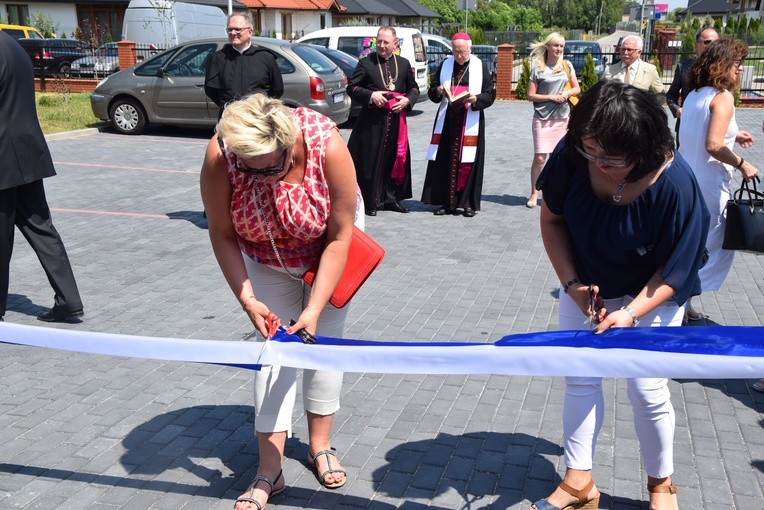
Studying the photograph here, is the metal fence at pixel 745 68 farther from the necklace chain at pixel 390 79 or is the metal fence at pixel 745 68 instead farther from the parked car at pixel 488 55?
the necklace chain at pixel 390 79

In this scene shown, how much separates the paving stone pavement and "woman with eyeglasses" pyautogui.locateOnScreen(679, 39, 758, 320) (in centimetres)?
91

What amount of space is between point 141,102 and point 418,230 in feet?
28.9

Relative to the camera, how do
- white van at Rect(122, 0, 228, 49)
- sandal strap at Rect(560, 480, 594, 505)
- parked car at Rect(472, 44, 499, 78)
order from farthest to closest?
white van at Rect(122, 0, 228, 49)
parked car at Rect(472, 44, 499, 78)
sandal strap at Rect(560, 480, 594, 505)

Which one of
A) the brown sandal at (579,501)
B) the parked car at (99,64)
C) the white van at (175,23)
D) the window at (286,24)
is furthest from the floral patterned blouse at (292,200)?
the window at (286,24)

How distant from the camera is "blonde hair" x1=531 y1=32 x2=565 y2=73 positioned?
9000 mm

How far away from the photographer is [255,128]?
2752 mm

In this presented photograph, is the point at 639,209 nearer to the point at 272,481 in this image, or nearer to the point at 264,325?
the point at 264,325

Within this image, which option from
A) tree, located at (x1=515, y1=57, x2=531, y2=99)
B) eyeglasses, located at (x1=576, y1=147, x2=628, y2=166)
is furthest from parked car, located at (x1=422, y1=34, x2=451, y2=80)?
eyeglasses, located at (x1=576, y1=147, x2=628, y2=166)

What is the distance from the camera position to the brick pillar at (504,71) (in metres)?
23.3

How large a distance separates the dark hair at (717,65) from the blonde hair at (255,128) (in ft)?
9.79

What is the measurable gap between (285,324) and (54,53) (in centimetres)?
2697

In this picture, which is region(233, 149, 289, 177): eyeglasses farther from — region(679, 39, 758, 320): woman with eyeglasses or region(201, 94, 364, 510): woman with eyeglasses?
region(679, 39, 758, 320): woman with eyeglasses

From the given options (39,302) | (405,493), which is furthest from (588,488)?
(39,302)

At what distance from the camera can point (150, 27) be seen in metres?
26.7
